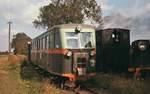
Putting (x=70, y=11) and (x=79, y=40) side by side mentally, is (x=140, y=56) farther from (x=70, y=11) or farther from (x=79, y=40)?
(x=70, y=11)

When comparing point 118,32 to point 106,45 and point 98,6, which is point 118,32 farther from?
point 98,6

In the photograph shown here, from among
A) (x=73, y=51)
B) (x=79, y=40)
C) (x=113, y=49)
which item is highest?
(x=79, y=40)

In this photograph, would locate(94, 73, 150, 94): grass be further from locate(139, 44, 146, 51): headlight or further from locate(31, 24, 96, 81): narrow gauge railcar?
locate(139, 44, 146, 51): headlight

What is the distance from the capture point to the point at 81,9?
53969 millimetres

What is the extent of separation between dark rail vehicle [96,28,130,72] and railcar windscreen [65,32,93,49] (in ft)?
20.9

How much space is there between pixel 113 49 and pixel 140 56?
12.6 ft

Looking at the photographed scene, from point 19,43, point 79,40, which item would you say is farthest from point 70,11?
point 19,43

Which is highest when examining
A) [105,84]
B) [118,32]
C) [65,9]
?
[65,9]

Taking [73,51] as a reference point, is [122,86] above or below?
below

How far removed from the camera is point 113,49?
2600 cm

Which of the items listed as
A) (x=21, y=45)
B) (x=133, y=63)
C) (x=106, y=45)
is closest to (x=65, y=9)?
(x=106, y=45)

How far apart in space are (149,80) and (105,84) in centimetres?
228

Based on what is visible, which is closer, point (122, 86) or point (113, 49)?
point (122, 86)

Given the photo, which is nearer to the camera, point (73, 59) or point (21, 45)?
point (73, 59)
